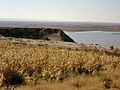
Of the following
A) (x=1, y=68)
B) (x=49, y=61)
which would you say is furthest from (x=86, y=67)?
(x=1, y=68)

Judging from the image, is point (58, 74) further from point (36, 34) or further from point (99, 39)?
point (99, 39)

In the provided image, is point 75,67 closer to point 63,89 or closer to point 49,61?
point 49,61

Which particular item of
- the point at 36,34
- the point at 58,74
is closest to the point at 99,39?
the point at 36,34

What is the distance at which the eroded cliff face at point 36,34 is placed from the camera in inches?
1954

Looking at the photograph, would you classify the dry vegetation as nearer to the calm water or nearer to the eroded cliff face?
the calm water

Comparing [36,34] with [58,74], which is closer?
[58,74]

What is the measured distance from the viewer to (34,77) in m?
12.4

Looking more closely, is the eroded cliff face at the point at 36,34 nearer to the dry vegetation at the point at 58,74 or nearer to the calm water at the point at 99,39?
the calm water at the point at 99,39

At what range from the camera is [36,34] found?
170 ft

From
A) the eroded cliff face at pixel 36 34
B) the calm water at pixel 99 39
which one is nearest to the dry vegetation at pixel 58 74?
the calm water at pixel 99 39

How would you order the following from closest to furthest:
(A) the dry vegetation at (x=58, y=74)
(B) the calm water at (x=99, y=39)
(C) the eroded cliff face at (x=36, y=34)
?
1. (A) the dry vegetation at (x=58, y=74)
2. (C) the eroded cliff face at (x=36, y=34)
3. (B) the calm water at (x=99, y=39)

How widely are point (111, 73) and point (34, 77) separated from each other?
9.51ft

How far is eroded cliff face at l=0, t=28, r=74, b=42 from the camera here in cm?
4962

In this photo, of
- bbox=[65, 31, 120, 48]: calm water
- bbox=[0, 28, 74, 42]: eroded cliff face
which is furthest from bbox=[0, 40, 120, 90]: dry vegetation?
bbox=[0, 28, 74, 42]: eroded cliff face
